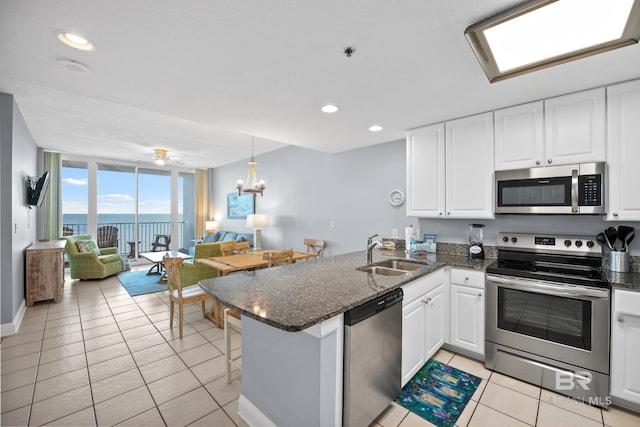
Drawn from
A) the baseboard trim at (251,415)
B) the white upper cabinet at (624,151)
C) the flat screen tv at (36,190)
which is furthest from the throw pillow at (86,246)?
the white upper cabinet at (624,151)

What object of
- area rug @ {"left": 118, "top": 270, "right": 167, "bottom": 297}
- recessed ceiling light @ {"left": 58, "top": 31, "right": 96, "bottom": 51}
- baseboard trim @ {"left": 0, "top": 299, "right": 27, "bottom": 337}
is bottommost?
area rug @ {"left": 118, "top": 270, "right": 167, "bottom": 297}

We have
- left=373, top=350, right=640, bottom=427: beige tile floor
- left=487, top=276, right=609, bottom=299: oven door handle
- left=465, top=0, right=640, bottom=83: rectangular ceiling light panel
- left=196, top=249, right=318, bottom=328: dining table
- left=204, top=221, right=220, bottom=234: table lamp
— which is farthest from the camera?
left=204, top=221, right=220, bottom=234: table lamp

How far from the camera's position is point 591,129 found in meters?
2.13

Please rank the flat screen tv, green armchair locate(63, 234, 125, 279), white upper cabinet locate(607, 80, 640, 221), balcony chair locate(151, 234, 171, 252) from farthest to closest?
balcony chair locate(151, 234, 171, 252) < green armchair locate(63, 234, 125, 279) < the flat screen tv < white upper cabinet locate(607, 80, 640, 221)

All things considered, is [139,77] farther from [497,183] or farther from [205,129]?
[497,183]

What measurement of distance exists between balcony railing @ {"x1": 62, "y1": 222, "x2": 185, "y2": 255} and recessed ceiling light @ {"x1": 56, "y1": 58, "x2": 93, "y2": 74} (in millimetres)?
6125

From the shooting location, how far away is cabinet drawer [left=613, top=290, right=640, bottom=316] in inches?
68.9

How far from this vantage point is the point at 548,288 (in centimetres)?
201

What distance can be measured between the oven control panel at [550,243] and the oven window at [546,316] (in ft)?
2.07

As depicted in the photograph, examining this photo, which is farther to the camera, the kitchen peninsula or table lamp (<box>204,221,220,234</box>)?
table lamp (<box>204,221,220,234</box>)

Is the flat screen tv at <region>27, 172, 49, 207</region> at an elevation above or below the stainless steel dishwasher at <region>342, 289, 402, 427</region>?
above

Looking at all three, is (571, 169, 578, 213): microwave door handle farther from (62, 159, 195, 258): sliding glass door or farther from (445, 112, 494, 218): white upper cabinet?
(62, 159, 195, 258): sliding glass door

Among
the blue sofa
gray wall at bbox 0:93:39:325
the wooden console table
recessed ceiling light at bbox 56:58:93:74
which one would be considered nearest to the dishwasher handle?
recessed ceiling light at bbox 56:58:93:74

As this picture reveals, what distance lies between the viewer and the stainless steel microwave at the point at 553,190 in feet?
6.93
